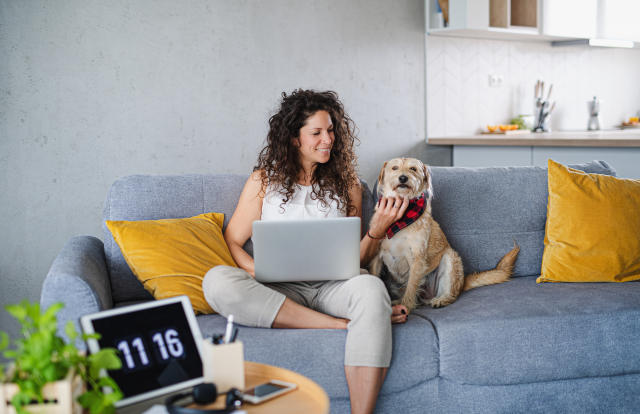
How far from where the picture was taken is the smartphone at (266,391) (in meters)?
1.16

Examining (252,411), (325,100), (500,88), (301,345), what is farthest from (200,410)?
(500,88)

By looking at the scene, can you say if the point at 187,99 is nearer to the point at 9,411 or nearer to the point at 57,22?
the point at 57,22

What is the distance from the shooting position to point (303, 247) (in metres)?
1.92

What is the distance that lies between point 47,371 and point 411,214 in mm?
1642

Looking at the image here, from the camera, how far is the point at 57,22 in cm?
320

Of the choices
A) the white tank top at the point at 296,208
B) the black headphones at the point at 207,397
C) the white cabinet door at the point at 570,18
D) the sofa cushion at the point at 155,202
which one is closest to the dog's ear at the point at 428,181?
the white tank top at the point at 296,208

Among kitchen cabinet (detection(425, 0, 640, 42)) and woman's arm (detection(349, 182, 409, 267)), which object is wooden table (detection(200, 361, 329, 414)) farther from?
kitchen cabinet (detection(425, 0, 640, 42))

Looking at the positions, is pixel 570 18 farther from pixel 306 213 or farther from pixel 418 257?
pixel 306 213

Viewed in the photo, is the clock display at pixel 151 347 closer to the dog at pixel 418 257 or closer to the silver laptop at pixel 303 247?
the silver laptop at pixel 303 247

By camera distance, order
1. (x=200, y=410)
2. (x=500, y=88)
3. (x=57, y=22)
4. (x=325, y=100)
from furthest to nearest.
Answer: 1. (x=500, y=88)
2. (x=57, y=22)
3. (x=325, y=100)
4. (x=200, y=410)

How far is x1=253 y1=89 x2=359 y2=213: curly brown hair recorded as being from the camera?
232 cm

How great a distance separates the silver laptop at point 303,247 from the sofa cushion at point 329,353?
0.19m

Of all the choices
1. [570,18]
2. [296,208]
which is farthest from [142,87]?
[570,18]

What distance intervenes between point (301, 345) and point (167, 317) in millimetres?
696
